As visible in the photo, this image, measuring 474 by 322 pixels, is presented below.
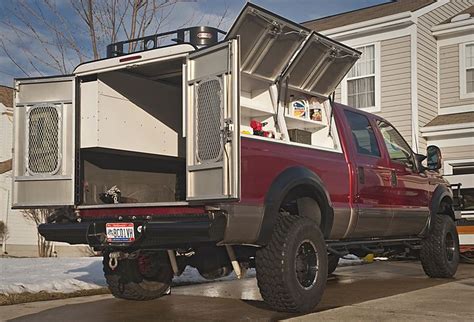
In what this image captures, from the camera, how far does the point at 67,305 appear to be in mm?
7031

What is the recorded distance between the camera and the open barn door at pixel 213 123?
17.1 feet

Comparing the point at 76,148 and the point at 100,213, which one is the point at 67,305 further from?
the point at 76,148

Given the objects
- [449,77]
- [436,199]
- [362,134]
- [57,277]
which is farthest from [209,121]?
[449,77]

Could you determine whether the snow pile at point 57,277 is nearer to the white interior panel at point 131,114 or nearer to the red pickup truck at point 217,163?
the red pickup truck at point 217,163

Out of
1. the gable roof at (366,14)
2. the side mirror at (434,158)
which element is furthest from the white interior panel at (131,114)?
the gable roof at (366,14)

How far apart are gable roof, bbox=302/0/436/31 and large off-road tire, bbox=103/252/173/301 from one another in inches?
471

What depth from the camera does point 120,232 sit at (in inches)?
229

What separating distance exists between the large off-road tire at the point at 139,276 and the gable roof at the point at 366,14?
12.0 metres

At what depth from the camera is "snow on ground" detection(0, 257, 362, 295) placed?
7.95m

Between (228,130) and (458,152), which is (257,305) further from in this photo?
(458,152)

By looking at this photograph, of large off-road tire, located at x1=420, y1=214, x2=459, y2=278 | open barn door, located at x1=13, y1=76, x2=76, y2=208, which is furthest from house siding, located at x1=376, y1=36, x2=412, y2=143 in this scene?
open barn door, located at x1=13, y1=76, x2=76, y2=208

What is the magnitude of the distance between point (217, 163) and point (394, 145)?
3848 millimetres

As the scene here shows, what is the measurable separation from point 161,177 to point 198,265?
1387 mm

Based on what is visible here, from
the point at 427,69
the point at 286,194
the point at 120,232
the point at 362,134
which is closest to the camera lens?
the point at 120,232
